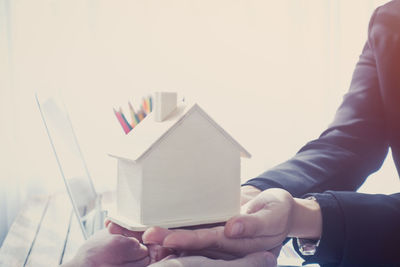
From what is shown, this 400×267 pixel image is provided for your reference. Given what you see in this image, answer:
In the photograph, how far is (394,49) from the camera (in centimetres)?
101

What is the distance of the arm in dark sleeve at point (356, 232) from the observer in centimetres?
75

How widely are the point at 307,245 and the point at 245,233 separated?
0.20 m

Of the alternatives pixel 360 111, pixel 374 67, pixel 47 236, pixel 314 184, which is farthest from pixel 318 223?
pixel 47 236

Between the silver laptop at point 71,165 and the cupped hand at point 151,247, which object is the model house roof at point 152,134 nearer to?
the cupped hand at point 151,247

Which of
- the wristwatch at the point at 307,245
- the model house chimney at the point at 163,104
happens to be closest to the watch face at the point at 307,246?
the wristwatch at the point at 307,245

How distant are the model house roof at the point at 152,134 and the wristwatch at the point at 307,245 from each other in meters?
0.21

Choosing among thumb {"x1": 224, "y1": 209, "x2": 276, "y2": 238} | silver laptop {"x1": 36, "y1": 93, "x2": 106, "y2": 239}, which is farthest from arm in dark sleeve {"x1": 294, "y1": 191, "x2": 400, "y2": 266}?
silver laptop {"x1": 36, "y1": 93, "x2": 106, "y2": 239}

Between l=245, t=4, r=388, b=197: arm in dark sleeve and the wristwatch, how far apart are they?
0.13 m

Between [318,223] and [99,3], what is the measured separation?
6.20 feet

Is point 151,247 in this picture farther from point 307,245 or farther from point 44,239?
point 44,239

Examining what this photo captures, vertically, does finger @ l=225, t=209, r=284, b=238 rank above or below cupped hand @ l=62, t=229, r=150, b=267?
above

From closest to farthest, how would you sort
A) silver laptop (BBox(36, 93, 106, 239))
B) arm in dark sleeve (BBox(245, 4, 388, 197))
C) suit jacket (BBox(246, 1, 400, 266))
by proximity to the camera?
suit jacket (BBox(246, 1, 400, 266))
arm in dark sleeve (BBox(245, 4, 388, 197))
silver laptop (BBox(36, 93, 106, 239))

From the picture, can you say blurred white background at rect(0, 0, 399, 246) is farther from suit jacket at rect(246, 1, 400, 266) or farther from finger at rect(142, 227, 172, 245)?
finger at rect(142, 227, 172, 245)

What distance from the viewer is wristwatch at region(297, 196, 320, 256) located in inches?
30.1
